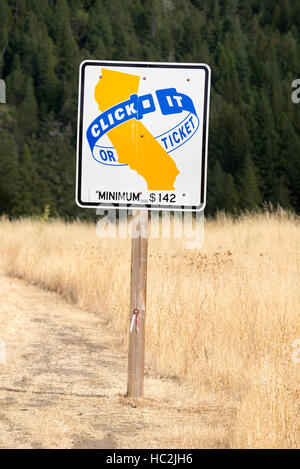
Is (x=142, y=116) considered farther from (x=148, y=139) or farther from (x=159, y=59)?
(x=159, y=59)

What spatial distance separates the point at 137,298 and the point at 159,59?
84381 mm

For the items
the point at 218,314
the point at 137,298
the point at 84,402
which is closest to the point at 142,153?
the point at 137,298

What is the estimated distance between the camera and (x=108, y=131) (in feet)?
19.2

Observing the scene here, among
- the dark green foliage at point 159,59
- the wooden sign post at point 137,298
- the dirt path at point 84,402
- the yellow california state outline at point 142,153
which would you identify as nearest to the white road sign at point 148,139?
the yellow california state outline at point 142,153

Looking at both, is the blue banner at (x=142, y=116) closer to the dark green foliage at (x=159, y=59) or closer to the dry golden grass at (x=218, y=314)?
the dry golden grass at (x=218, y=314)

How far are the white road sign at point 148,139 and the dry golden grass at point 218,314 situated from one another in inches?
58.9

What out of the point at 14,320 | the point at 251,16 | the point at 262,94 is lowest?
the point at 14,320

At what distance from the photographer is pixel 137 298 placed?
6.01m

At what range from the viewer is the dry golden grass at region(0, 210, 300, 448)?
17.4 ft

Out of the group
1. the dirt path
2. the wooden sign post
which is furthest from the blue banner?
the dirt path

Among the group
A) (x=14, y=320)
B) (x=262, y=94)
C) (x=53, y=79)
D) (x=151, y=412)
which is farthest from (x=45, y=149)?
(x=151, y=412)

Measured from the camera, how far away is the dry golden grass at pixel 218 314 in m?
5.30

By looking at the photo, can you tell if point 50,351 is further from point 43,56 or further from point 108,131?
point 43,56

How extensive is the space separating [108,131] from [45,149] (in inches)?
2414
